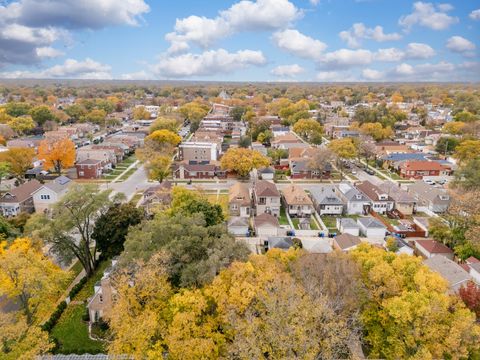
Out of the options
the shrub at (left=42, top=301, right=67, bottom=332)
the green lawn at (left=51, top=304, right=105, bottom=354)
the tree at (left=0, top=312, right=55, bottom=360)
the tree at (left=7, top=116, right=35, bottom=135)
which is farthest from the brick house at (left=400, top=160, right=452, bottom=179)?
the tree at (left=7, top=116, right=35, bottom=135)

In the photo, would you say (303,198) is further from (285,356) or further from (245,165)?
(285,356)

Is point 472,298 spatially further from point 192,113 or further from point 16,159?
point 192,113

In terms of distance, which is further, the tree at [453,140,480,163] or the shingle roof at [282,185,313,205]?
the tree at [453,140,480,163]

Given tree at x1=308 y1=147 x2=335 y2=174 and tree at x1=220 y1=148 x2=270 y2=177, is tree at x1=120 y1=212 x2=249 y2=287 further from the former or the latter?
tree at x1=308 y1=147 x2=335 y2=174

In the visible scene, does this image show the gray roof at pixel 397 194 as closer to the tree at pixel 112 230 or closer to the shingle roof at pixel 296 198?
the shingle roof at pixel 296 198

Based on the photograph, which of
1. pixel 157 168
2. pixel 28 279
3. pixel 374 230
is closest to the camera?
pixel 28 279

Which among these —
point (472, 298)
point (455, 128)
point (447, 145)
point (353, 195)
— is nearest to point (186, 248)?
point (472, 298)

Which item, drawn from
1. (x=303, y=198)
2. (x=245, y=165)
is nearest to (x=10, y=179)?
(x=245, y=165)
